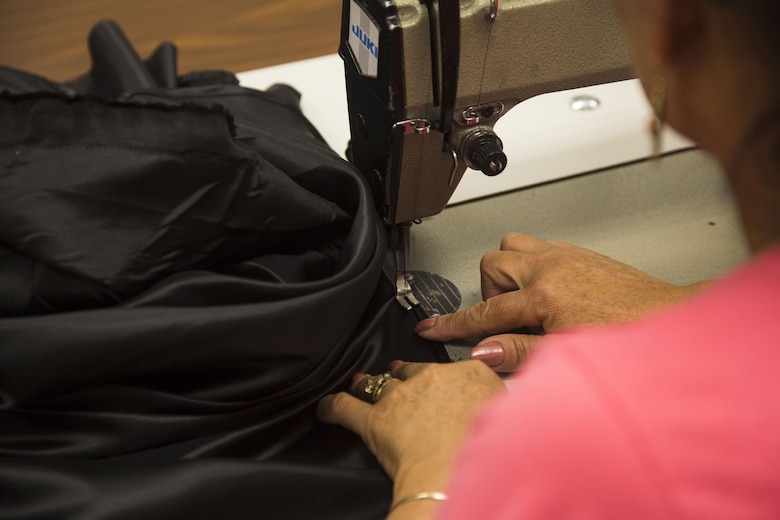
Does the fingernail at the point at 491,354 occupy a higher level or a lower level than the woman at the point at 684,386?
lower

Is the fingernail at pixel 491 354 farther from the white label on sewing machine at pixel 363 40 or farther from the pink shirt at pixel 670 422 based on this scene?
the pink shirt at pixel 670 422

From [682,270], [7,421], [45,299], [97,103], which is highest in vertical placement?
[97,103]

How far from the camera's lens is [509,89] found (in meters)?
1.03

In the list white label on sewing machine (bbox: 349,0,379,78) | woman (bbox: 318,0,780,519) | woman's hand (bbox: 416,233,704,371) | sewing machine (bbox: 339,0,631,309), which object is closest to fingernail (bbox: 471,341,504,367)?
woman's hand (bbox: 416,233,704,371)

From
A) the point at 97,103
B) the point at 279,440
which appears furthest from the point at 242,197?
the point at 279,440

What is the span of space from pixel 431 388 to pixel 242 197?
33 centimetres

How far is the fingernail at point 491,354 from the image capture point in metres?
1.00

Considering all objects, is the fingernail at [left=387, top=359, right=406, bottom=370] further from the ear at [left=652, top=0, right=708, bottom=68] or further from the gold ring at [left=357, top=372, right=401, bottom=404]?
the ear at [left=652, top=0, right=708, bottom=68]

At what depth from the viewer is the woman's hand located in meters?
1.00

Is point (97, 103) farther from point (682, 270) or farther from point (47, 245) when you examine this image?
point (682, 270)

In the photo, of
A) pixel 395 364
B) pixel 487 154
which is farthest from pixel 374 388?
pixel 487 154

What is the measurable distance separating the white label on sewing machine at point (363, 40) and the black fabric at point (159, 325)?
0.18 meters

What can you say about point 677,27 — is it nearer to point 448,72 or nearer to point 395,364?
point 448,72

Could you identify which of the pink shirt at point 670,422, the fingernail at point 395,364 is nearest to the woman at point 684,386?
the pink shirt at point 670,422
